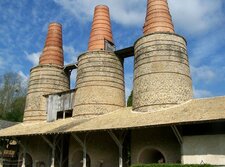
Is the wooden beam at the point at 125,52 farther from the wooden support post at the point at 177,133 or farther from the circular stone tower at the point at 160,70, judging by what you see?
the wooden support post at the point at 177,133

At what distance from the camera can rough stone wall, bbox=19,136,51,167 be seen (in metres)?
20.9

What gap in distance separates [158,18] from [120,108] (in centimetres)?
598

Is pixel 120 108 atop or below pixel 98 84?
below

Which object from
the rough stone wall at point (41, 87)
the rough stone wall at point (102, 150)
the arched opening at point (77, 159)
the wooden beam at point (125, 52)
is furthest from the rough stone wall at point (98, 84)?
the rough stone wall at point (41, 87)

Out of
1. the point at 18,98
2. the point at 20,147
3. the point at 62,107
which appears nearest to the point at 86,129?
the point at 62,107

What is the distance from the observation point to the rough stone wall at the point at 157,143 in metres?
14.5

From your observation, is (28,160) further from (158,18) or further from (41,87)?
(158,18)

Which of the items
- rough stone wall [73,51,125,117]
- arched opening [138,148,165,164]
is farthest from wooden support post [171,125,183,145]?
rough stone wall [73,51,125,117]

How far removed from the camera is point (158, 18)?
18.3 m

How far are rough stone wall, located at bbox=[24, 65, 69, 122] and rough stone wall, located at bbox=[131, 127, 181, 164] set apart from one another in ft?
30.1

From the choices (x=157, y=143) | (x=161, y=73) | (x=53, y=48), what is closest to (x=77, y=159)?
(x=157, y=143)

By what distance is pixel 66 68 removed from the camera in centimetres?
2425

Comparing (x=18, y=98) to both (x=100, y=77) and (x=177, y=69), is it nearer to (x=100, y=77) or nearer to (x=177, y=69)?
(x=100, y=77)

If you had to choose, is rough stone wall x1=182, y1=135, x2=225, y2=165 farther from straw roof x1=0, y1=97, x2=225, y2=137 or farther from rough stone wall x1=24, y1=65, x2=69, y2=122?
rough stone wall x1=24, y1=65, x2=69, y2=122
